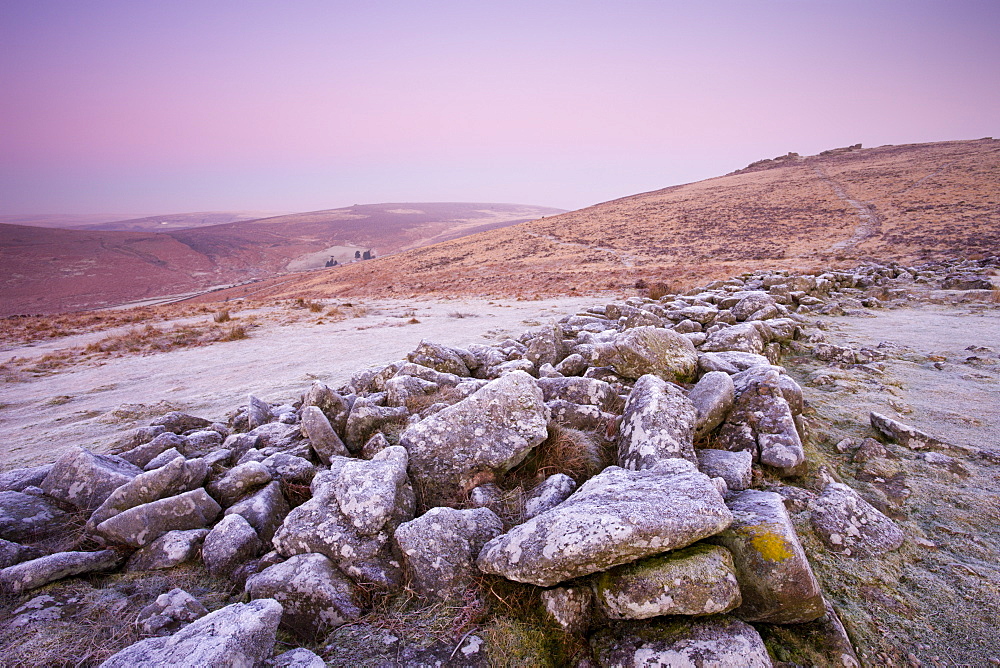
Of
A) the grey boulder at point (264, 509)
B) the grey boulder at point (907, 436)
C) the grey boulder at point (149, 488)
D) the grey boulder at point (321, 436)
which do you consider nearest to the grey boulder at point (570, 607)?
the grey boulder at point (264, 509)

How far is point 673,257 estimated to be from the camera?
96.1 feet

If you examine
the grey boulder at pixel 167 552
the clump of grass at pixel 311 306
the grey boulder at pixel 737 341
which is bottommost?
the clump of grass at pixel 311 306

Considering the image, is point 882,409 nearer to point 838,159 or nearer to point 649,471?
point 649,471

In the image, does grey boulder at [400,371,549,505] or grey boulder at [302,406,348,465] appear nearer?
grey boulder at [400,371,549,505]

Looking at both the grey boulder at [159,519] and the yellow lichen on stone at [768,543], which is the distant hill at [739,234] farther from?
the grey boulder at [159,519]

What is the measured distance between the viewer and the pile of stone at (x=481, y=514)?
2.22 metres

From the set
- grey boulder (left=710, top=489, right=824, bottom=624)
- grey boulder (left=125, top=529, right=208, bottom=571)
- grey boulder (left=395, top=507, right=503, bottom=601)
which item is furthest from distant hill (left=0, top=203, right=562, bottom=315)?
grey boulder (left=710, top=489, right=824, bottom=624)

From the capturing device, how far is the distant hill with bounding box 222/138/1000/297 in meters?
23.7

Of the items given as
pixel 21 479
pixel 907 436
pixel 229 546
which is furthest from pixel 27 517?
pixel 907 436

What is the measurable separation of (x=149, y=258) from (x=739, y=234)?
77584mm

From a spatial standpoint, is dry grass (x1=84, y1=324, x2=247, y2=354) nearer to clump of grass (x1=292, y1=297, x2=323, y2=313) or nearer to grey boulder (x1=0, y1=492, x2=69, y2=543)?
clump of grass (x1=292, y1=297, x2=323, y2=313)

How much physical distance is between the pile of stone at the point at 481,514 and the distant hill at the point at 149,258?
5104cm

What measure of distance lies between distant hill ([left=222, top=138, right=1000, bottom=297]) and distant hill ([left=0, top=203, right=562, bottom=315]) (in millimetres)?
26435

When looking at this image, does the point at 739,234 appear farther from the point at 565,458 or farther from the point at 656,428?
the point at 565,458
